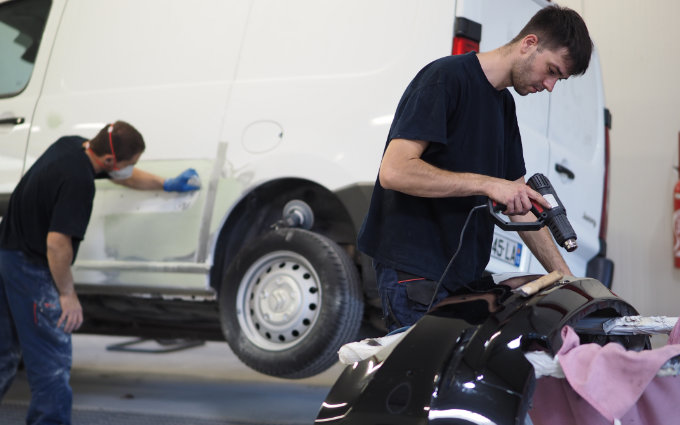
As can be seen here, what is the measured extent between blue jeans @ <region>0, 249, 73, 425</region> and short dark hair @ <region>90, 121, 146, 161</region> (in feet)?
1.79

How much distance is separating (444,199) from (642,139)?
→ 420cm

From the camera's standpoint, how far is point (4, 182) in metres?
3.64

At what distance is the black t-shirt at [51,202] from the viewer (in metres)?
2.87

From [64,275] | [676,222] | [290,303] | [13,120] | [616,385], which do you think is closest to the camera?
[616,385]

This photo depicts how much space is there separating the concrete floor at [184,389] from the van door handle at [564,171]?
1583 millimetres

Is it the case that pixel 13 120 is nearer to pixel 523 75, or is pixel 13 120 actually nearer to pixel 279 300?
pixel 279 300

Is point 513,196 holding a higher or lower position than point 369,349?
higher

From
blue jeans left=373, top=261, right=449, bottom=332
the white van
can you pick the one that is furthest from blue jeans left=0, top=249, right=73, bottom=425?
blue jeans left=373, top=261, right=449, bottom=332

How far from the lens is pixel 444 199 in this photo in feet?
5.79

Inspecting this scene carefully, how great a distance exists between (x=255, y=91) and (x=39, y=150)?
122 centimetres

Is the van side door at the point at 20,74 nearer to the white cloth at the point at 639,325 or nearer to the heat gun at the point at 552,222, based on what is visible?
the heat gun at the point at 552,222

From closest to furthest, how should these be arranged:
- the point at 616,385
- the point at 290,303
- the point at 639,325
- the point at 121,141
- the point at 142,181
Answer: the point at 616,385, the point at 639,325, the point at 290,303, the point at 121,141, the point at 142,181

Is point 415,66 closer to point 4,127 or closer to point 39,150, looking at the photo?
point 39,150

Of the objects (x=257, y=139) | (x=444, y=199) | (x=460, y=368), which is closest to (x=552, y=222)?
(x=444, y=199)
